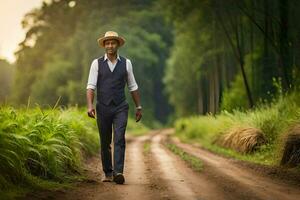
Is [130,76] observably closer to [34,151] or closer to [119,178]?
[119,178]

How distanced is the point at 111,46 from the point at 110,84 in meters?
0.65

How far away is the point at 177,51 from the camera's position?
1831 inches

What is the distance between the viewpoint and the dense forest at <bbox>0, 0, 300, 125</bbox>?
20.6m

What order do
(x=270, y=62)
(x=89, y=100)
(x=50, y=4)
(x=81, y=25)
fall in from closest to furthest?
(x=89, y=100), (x=270, y=62), (x=81, y=25), (x=50, y=4)

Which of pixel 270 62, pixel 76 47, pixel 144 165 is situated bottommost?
pixel 144 165

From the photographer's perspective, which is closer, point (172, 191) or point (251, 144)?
point (172, 191)

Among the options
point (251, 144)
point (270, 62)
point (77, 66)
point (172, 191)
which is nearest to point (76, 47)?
point (77, 66)

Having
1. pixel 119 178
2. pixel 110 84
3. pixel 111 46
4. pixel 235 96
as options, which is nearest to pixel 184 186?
pixel 119 178

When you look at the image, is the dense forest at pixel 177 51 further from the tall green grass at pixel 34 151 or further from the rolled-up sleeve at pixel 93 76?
the rolled-up sleeve at pixel 93 76

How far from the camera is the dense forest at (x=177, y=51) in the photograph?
2056cm

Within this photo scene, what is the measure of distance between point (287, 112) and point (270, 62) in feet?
25.2

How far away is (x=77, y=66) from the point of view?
51.4 metres

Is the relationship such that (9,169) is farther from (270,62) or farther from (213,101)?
(213,101)

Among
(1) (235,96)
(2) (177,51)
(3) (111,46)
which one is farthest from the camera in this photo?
(2) (177,51)
